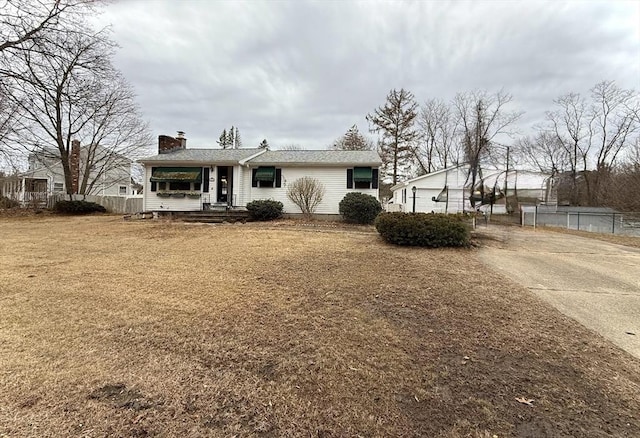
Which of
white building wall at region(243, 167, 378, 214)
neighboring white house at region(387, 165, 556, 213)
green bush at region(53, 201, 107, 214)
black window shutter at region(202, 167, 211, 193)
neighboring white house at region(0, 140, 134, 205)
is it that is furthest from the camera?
neighboring white house at region(0, 140, 134, 205)

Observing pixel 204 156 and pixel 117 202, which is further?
pixel 117 202

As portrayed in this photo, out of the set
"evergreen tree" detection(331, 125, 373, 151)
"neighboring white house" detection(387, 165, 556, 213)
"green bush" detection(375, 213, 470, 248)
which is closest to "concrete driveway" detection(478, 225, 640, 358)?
"green bush" detection(375, 213, 470, 248)

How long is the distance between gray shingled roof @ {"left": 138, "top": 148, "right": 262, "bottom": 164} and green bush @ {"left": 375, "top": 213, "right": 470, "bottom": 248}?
32.3ft

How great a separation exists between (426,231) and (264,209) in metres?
8.24

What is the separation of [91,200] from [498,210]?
25.7 metres

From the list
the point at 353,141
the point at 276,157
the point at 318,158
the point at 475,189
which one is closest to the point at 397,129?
the point at 353,141

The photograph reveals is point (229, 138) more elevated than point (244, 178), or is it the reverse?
point (229, 138)

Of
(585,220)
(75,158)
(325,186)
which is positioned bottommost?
(585,220)

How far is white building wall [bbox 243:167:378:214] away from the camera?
52.9 feet

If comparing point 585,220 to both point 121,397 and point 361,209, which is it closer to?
point 361,209

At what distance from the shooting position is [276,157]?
1728cm

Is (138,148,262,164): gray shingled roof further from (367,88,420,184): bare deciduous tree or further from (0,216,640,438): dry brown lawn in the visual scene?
(367,88,420,184): bare deciduous tree

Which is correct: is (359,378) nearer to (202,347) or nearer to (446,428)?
(446,428)

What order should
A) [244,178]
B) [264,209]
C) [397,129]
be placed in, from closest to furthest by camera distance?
[264,209]
[244,178]
[397,129]
